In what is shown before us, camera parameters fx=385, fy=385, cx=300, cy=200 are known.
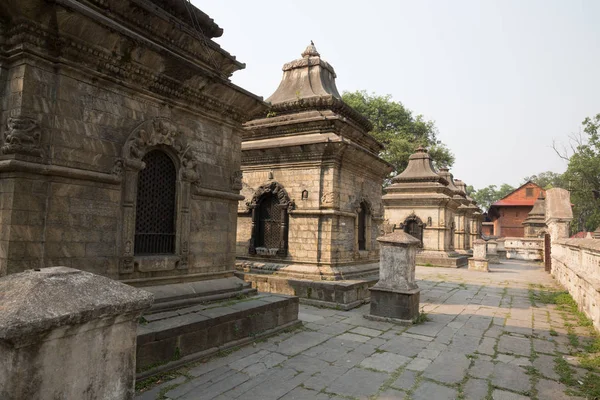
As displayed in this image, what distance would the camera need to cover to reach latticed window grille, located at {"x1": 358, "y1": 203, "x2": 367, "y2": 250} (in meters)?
11.7

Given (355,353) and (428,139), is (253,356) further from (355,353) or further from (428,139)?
(428,139)

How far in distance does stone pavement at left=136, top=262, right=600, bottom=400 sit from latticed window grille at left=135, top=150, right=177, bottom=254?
192cm

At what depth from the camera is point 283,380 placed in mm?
4801

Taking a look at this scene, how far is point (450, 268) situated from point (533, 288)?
5.95m

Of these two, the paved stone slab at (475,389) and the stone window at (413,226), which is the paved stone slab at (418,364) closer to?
the paved stone slab at (475,389)

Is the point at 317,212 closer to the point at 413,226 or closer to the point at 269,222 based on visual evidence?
the point at 269,222

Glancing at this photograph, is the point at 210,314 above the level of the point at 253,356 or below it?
above

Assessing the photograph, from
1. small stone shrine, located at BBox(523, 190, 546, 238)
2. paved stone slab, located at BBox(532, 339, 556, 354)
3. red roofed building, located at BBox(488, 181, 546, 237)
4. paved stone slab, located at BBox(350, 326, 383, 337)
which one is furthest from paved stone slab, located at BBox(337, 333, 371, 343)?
red roofed building, located at BBox(488, 181, 546, 237)

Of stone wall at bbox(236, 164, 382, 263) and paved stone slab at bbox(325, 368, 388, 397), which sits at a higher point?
stone wall at bbox(236, 164, 382, 263)

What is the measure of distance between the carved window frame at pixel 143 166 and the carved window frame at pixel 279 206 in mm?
4453

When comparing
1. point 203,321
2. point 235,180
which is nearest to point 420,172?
point 235,180

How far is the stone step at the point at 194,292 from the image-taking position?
550 centimetres

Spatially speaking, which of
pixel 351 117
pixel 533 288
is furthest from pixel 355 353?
pixel 533 288

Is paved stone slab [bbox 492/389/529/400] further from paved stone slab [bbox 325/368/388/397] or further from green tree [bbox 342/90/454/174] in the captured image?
green tree [bbox 342/90/454/174]
